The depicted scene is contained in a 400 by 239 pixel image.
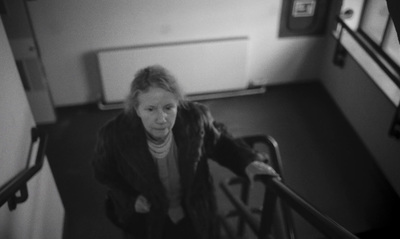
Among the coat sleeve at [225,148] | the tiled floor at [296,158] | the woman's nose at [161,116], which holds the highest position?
the woman's nose at [161,116]

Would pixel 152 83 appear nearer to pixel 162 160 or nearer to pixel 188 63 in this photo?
pixel 162 160

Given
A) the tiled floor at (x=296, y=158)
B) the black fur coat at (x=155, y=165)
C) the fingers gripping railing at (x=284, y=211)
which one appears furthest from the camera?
the tiled floor at (x=296, y=158)

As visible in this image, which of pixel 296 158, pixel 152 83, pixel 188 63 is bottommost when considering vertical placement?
pixel 296 158

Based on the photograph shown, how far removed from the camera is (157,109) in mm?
1771

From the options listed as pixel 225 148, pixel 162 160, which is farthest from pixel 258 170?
pixel 162 160

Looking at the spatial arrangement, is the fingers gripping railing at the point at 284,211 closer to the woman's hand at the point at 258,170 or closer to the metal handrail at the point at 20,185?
the woman's hand at the point at 258,170

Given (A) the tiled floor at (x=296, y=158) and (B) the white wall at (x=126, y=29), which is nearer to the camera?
(A) the tiled floor at (x=296, y=158)

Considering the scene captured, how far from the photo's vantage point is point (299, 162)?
3967 millimetres

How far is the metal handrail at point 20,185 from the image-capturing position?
1.81 m

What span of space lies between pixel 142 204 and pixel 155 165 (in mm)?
195

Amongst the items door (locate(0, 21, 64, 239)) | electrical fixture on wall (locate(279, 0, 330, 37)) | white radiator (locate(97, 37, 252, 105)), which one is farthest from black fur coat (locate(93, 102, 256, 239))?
electrical fixture on wall (locate(279, 0, 330, 37))

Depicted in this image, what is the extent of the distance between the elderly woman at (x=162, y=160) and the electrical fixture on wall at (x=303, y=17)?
2.81m

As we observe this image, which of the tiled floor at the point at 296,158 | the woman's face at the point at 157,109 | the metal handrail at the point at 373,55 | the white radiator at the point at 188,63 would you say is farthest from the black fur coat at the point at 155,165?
the white radiator at the point at 188,63

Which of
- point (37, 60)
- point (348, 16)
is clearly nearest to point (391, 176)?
point (348, 16)
